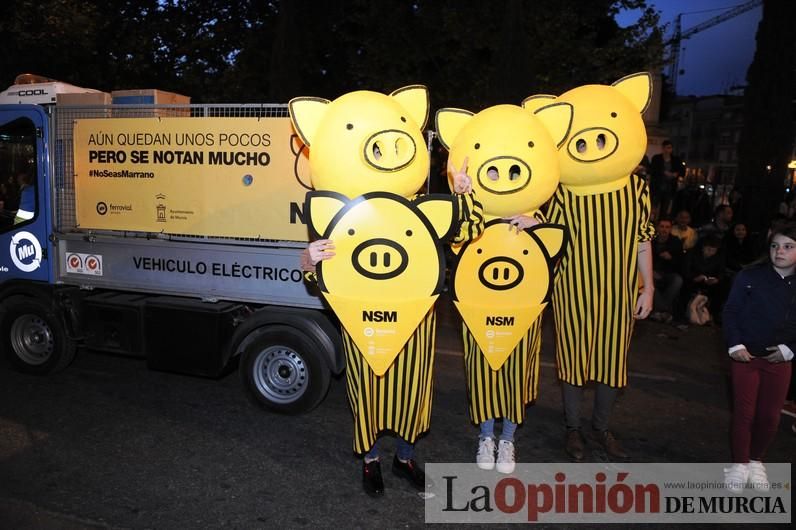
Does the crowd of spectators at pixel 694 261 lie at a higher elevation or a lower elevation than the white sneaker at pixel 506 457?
higher

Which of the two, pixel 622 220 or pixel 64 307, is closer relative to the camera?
pixel 622 220

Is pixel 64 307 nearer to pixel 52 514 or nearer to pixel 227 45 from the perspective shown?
pixel 52 514

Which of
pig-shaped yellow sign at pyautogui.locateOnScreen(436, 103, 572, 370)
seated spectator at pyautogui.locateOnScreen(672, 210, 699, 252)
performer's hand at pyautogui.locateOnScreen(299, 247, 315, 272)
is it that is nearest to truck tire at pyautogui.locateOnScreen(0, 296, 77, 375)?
performer's hand at pyautogui.locateOnScreen(299, 247, 315, 272)

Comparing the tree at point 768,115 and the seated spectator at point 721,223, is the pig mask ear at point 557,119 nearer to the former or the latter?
the seated spectator at point 721,223

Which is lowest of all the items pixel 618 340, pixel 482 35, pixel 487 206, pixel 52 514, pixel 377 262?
pixel 52 514

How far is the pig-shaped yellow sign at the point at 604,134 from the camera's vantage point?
12.0ft

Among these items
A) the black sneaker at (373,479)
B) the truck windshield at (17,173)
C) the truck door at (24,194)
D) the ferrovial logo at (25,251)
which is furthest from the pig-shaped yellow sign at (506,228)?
the ferrovial logo at (25,251)

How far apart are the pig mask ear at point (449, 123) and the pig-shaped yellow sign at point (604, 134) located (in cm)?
44

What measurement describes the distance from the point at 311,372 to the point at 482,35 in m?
9.71

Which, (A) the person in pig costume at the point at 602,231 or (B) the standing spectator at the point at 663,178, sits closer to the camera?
(A) the person in pig costume at the point at 602,231

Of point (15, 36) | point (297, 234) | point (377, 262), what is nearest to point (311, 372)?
point (297, 234)

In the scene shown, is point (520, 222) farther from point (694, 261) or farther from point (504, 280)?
point (694, 261)

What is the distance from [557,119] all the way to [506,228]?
709 millimetres

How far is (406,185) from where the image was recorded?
3.20 meters
